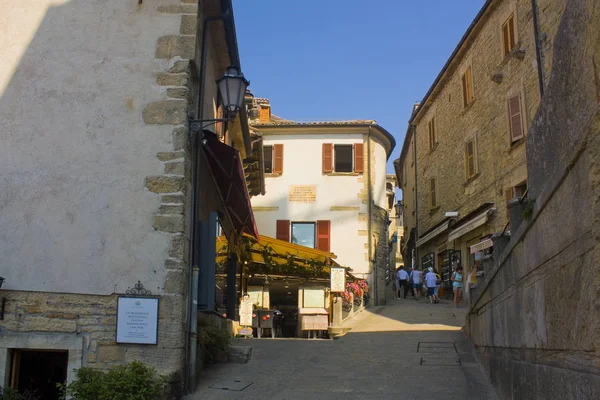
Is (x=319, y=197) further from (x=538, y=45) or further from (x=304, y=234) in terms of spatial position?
(x=538, y=45)

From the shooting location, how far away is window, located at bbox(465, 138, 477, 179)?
22.0 m

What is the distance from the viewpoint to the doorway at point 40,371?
7.69 meters

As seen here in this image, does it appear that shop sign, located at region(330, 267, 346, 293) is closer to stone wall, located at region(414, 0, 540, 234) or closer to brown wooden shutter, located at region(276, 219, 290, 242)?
stone wall, located at region(414, 0, 540, 234)

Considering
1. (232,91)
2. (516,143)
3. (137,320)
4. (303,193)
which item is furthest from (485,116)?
→ (137,320)

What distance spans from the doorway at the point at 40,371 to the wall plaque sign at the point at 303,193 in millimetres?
17766

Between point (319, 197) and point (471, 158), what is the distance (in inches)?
236

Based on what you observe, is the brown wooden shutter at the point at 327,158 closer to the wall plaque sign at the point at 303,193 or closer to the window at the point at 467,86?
the wall plaque sign at the point at 303,193

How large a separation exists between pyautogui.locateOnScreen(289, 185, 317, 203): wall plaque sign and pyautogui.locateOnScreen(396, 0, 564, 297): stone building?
5.09 meters

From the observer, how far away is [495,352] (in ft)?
25.7

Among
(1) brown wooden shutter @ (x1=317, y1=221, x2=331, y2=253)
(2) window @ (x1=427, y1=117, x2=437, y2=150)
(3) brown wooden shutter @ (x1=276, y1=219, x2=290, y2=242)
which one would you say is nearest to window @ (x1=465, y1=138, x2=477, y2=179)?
(2) window @ (x1=427, y1=117, x2=437, y2=150)

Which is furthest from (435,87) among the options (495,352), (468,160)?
(495,352)

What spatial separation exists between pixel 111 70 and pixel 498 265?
5.33 meters

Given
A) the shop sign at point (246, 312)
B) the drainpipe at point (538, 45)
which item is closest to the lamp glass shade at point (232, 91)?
the shop sign at point (246, 312)

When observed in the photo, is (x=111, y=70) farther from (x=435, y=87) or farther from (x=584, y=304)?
(x=435, y=87)
